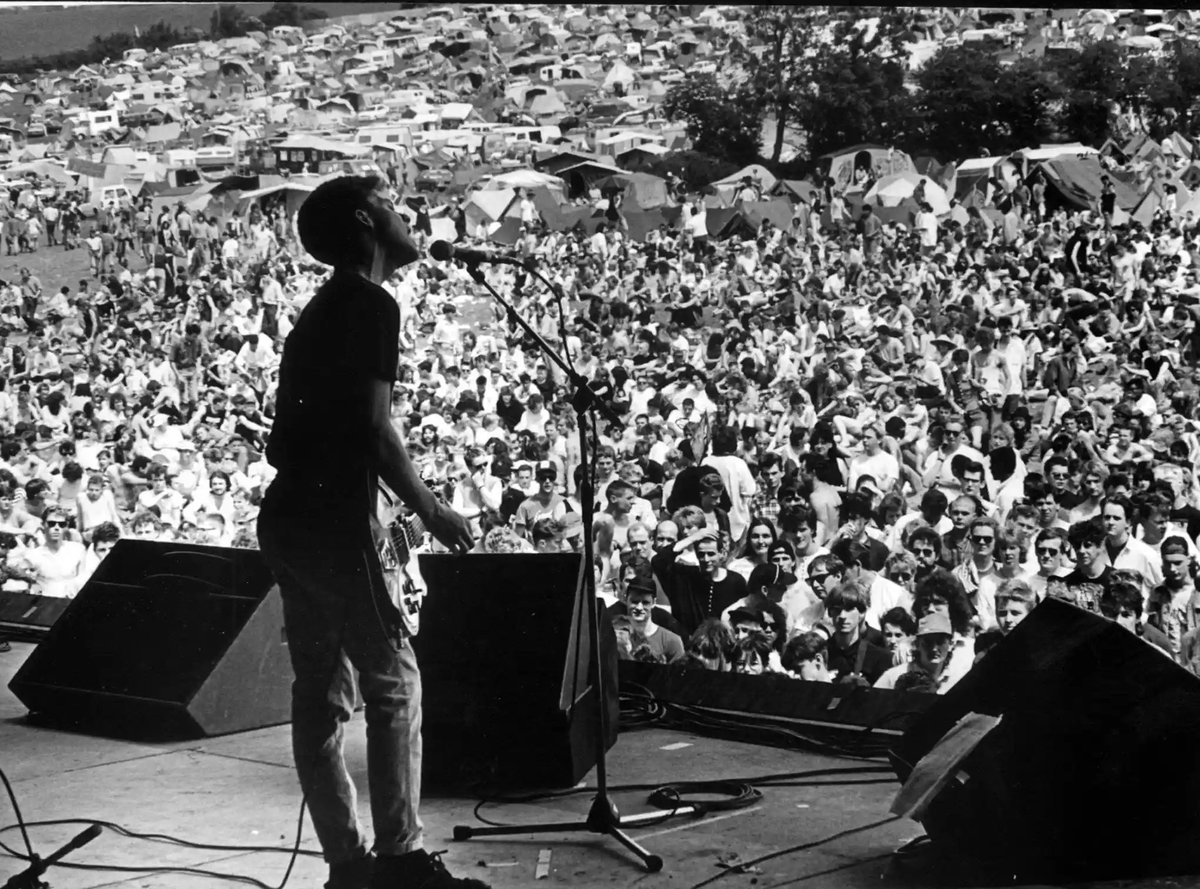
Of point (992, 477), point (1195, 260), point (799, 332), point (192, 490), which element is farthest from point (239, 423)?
point (1195, 260)

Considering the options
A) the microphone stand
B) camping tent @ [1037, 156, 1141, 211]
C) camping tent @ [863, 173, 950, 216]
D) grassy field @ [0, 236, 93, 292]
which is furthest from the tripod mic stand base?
camping tent @ [1037, 156, 1141, 211]

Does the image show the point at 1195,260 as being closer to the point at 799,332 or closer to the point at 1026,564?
the point at 799,332

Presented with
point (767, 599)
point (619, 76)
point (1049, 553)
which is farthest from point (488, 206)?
point (1049, 553)

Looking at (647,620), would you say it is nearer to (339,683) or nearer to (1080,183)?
(339,683)

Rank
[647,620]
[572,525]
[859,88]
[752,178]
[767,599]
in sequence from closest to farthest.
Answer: [647,620] < [767,599] < [859,88] < [572,525] < [752,178]

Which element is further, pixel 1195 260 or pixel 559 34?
pixel 1195 260

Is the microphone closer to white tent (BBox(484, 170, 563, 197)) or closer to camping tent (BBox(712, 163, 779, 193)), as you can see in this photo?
white tent (BBox(484, 170, 563, 197))

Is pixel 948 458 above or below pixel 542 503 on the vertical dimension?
above
